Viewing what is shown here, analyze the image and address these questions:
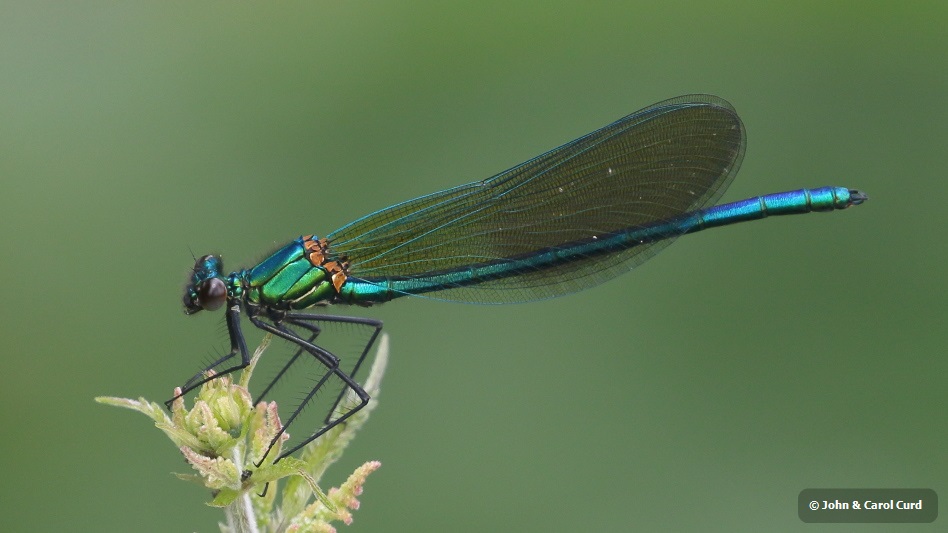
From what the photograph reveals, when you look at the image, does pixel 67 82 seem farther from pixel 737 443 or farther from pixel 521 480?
pixel 737 443

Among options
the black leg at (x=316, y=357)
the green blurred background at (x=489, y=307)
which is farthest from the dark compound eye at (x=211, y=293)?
the green blurred background at (x=489, y=307)

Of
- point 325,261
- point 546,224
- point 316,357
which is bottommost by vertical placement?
point 316,357

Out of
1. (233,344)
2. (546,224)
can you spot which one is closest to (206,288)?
(233,344)

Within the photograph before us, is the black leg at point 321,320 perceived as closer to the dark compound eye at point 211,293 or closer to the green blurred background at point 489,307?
the dark compound eye at point 211,293

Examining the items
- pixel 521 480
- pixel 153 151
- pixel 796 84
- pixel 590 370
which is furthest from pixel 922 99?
pixel 153 151

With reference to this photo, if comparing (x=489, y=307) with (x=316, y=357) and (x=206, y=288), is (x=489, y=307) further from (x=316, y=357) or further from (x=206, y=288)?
(x=206, y=288)

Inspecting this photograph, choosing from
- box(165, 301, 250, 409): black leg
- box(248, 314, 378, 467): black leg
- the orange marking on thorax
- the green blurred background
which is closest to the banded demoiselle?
the orange marking on thorax

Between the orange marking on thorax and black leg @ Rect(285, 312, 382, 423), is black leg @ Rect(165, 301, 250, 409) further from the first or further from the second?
the orange marking on thorax
